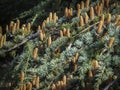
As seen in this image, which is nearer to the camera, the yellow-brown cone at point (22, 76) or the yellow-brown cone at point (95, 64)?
the yellow-brown cone at point (95, 64)

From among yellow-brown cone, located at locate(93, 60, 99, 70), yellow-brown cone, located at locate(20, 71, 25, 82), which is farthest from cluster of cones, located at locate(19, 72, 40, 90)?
yellow-brown cone, located at locate(93, 60, 99, 70)

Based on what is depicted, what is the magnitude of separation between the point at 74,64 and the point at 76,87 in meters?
0.17

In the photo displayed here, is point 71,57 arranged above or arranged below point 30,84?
above

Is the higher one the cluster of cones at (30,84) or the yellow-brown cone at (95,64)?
the yellow-brown cone at (95,64)

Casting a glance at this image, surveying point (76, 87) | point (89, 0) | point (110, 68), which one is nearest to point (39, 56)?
point (76, 87)

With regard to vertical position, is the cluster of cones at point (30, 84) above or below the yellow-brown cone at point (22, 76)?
below

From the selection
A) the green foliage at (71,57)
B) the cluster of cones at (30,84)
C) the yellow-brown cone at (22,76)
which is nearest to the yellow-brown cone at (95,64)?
the green foliage at (71,57)

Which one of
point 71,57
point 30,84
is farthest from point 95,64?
point 30,84

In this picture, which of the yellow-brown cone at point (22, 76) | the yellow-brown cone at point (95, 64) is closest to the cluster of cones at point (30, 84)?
the yellow-brown cone at point (22, 76)

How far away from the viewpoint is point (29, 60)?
92.7 inches

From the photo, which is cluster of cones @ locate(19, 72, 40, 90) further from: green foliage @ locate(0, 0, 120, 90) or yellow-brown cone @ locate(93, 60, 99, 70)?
yellow-brown cone @ locate(93, 60, 99, 70)

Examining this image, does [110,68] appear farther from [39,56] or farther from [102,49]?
[39,56]

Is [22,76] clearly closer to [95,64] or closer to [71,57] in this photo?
[71,57]

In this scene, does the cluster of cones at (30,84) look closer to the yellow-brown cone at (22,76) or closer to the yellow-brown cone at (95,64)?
the yellow-brown cone at (22,76)
